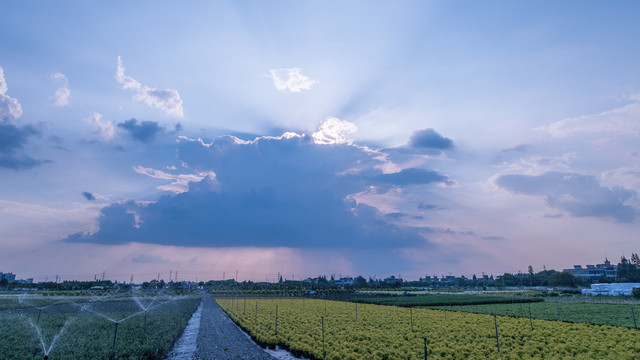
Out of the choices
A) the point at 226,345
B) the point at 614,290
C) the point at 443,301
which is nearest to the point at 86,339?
the point at 226,345

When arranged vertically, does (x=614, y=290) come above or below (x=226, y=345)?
below

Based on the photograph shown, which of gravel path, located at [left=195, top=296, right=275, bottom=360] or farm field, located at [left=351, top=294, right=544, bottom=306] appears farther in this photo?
farm field, located at [left=351, top=294, right=544, bottom=306]

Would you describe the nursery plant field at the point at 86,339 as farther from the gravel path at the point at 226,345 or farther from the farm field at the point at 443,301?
the farm field at the point at 443,301

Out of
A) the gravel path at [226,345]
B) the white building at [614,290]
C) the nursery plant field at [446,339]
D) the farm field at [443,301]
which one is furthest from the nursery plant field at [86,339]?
the white building at [614,290]

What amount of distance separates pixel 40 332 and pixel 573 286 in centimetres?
19661

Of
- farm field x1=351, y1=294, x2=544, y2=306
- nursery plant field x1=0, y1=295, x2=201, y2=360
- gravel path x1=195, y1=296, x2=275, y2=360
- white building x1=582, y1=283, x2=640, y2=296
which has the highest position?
nursery plant field x1=0, y1=295, x2=201, y2=360

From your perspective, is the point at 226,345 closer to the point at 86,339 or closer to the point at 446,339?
the point at 86,339

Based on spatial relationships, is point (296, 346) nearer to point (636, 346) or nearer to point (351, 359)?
point (351, 359)

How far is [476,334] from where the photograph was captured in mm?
30156

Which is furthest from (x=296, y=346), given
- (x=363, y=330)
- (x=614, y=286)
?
(x=614, y=286)

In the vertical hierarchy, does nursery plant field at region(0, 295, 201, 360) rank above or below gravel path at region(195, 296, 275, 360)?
above

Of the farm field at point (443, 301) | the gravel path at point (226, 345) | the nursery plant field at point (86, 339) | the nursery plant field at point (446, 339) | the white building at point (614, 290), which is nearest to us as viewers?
the nursery plant field at point (86, 339)

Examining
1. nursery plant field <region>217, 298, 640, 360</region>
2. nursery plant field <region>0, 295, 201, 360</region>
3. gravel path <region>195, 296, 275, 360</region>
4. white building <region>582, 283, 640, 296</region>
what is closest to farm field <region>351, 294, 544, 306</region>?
nursery plant field <region>217, 298, 640, 360</region>

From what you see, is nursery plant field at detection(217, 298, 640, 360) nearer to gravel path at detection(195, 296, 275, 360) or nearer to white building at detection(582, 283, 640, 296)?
gravel path at detection(195, 296, 275, 360)
